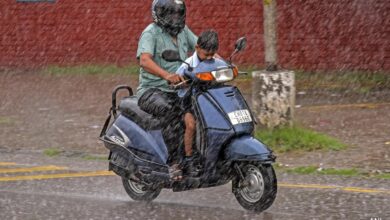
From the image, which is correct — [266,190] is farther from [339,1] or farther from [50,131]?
[339,1]

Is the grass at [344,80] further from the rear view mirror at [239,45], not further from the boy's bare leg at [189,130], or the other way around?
the boy's bare leg at [189,130]

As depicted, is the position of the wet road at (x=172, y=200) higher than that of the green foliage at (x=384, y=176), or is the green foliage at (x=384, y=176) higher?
the wet road at (x=172, y=200)

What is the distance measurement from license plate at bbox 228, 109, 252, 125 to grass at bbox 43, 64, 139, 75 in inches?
585

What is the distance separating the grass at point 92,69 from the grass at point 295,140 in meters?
10.9

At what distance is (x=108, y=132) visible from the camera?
9.75m

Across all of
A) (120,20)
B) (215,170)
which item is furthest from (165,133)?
(120,20)

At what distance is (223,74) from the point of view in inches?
341

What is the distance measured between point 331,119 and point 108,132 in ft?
20.0

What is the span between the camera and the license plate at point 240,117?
8.55m

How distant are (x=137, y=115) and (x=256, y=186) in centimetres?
150

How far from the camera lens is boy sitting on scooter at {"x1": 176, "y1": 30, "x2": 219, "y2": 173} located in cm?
877

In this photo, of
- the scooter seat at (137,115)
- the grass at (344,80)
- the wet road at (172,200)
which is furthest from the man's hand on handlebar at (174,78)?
the grass at (344,80)

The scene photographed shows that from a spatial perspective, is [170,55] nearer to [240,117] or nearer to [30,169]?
[240,117]

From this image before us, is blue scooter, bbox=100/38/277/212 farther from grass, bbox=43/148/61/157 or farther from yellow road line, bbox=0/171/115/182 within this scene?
grass, bbox=43/148/61/157
